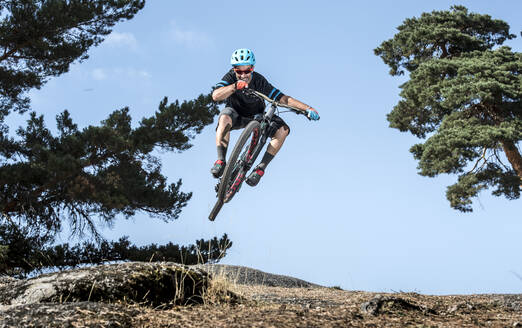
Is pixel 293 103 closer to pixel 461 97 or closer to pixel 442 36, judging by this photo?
pixel 461 97

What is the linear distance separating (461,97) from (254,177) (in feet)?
36.0

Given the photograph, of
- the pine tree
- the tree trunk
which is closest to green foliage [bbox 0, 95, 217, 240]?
the pine tree

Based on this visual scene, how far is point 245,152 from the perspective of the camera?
651cm

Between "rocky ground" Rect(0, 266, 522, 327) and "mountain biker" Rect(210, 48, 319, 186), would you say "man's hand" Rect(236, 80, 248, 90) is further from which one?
"rocky ground" Rect(0, 266, 522, 327)

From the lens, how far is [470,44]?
59.3 feet

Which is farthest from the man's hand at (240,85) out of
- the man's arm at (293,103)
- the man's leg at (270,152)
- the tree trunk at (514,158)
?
the tree trunk at (514,158)

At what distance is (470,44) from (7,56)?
1539cm

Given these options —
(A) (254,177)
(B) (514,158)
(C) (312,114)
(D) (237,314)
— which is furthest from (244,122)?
(B) (514,158)

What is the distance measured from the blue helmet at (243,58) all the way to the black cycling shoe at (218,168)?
1.22 m

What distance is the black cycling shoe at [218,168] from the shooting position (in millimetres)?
6059

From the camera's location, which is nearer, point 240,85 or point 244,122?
point 240,85

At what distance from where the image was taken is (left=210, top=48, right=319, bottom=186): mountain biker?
20.0 feet

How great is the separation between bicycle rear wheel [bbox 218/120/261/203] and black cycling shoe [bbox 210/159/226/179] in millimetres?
128

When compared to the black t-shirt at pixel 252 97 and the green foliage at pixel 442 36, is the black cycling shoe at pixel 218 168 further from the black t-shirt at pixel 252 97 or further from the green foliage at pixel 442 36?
the green foliage at pixel 442 36
